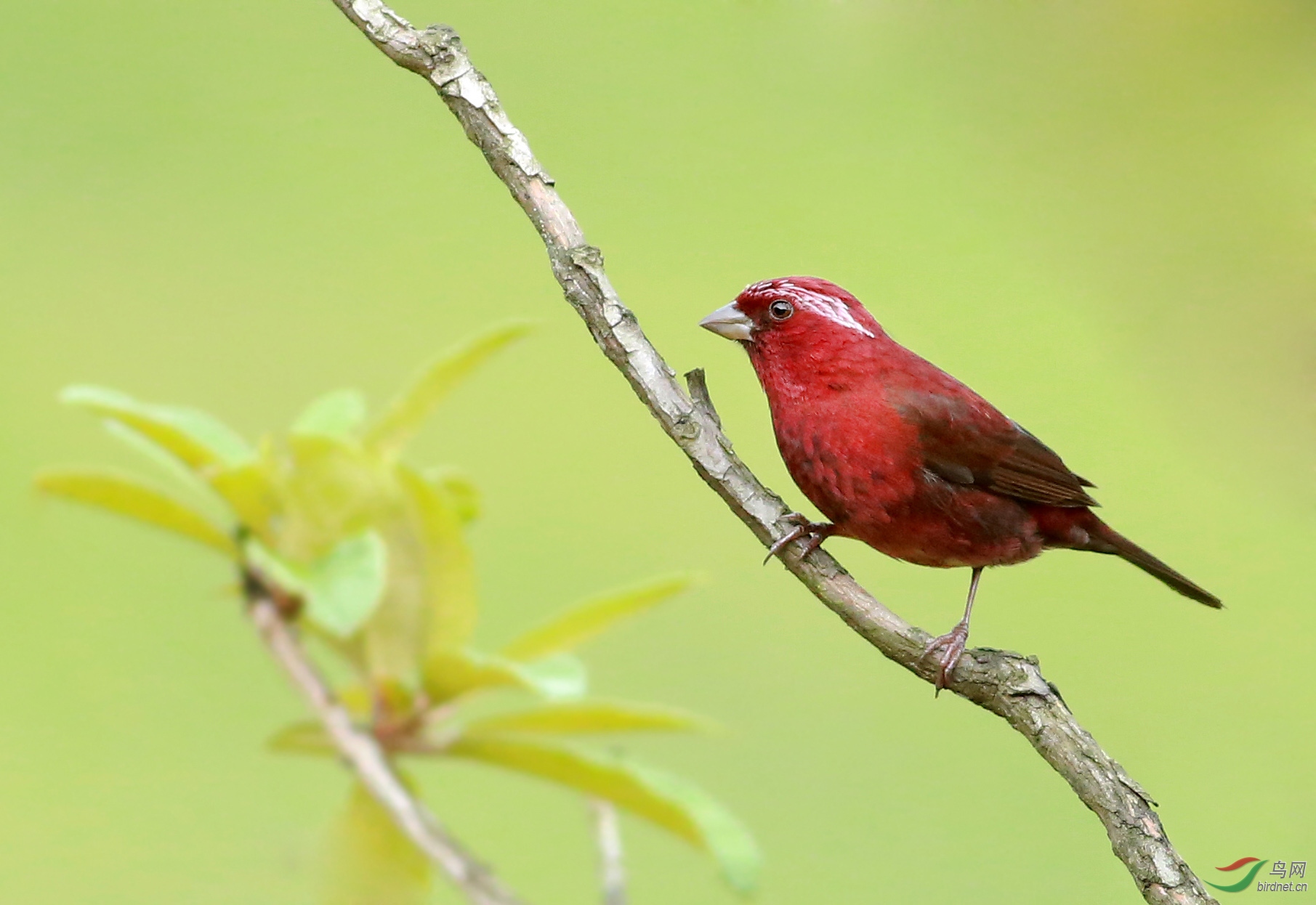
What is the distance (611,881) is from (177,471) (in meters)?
0.26

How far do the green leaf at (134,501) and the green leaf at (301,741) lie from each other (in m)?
0.09

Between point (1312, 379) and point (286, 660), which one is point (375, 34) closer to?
point (286, 660)

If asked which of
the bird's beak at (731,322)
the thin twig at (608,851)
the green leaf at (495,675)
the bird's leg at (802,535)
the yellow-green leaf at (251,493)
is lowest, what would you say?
the thin twig at (608,851)

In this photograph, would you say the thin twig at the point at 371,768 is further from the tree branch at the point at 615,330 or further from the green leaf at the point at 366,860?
the tree branch at the point at 615,330

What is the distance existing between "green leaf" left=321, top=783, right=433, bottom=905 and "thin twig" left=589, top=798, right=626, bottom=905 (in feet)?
0.26

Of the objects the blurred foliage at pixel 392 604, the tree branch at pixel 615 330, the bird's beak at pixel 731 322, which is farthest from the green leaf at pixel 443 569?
the bird's beak at pixel 731 322

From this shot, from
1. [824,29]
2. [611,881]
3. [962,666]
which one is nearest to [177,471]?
[611,881]

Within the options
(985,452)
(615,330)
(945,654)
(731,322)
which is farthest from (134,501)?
(985,452)

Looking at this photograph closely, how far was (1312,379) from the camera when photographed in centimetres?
105

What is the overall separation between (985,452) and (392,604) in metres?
0.57

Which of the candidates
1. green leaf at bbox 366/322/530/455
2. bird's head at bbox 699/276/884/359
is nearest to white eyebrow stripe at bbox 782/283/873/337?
bird's head at bbox 699/276/884/359

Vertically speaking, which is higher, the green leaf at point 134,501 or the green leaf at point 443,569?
the green leaf at point 134,501

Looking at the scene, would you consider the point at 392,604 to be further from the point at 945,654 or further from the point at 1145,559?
the point at 1145,559

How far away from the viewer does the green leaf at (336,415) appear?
558 millimetres
